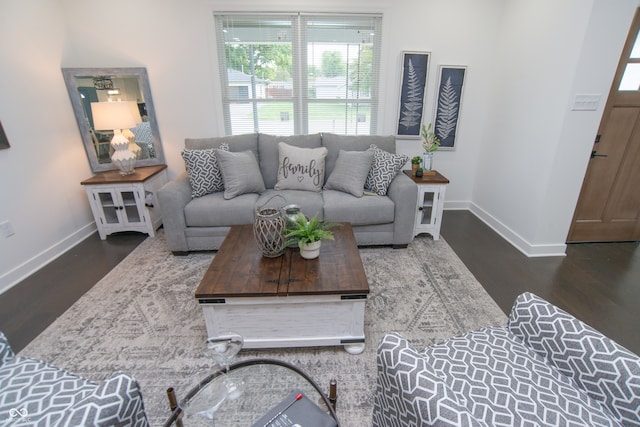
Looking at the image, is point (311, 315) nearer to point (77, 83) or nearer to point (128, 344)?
point (128, 344)

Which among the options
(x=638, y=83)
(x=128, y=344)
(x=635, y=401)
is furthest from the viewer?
(x=638, y=83)

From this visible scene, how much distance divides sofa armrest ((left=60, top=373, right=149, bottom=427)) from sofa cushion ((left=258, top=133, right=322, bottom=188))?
2385mm

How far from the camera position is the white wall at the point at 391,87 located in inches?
95.7

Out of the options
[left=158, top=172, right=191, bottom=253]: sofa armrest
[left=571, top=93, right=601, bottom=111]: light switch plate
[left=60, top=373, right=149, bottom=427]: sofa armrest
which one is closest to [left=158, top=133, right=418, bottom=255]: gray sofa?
[left=158, top=172, right=191, bottom=253]: sofa armrest

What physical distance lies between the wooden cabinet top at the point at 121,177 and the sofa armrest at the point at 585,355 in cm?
325

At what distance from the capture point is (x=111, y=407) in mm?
884

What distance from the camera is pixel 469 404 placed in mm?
981

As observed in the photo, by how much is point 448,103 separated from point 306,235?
8.90 feet

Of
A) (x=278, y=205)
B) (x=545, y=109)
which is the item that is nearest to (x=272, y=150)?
(x=278, y=205)

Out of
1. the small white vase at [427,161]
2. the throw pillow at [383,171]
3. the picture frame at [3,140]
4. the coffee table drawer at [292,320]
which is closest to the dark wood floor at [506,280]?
the small white vase at [427,161]

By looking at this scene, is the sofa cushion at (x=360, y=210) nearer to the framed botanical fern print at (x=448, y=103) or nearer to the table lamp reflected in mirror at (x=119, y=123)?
the framed botanical fern print at (x=448, y=103)

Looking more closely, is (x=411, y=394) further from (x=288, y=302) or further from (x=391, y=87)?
(x=391, y=87)

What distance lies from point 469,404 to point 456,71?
3430 mm

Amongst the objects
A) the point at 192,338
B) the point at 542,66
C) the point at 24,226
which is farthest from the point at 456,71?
the point at 24,226
